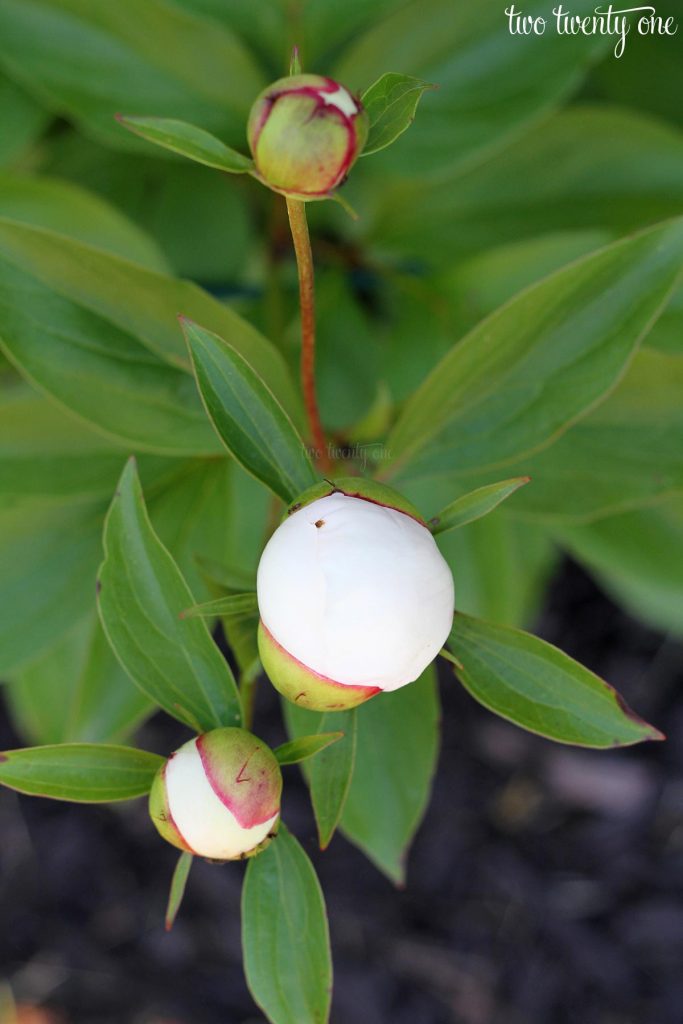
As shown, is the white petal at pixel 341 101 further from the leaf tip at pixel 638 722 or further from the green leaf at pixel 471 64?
the green leaf at pixel 471 64

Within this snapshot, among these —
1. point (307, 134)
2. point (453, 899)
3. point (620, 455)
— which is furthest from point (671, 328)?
point (453, 899)

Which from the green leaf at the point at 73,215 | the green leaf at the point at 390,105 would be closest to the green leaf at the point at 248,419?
the green leaf at the point at 390,105

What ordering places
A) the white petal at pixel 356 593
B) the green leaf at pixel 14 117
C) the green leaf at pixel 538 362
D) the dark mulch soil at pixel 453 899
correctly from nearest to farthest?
the white petal at pixel 356 593, the green leaf at pixel 538 362, the green leaf at pixel 14 117, the dark mulch soil at pixel 453 899

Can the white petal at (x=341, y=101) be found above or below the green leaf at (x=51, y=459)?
above

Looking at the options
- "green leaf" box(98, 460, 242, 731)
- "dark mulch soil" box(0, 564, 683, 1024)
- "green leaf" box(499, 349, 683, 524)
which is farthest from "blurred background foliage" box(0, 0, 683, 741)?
"dark mulch soil" box(0, 564, 683, 1024)

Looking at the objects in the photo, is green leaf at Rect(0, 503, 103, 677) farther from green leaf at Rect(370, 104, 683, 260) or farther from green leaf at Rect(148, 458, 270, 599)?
green leaf at Rect(370, 104, 683, 260)

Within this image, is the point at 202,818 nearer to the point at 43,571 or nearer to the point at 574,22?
the point at 43,571

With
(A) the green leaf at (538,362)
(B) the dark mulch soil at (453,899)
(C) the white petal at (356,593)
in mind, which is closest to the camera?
(C) the white petal at (356,593)

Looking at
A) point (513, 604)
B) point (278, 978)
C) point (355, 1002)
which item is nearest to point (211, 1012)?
point (355, 1002)
